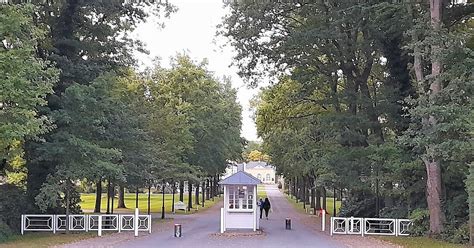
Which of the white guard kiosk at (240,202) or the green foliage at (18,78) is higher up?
the green foliage at (18,78)

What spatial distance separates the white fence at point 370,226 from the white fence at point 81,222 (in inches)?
320

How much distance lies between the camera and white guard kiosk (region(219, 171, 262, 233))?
94.2 ft

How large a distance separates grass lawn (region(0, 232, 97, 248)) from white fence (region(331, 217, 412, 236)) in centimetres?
1025

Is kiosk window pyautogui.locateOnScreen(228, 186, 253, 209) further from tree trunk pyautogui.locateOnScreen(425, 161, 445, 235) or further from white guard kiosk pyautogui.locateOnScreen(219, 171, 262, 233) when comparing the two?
tree trunk pyautogui.locateOnScreen(425, 161, 445, 235)

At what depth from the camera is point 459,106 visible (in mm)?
21062

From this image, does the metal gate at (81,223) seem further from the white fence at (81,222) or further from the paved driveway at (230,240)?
the paved driveway at (230,240)

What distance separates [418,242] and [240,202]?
29.8 feet

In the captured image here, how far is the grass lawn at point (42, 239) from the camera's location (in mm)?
20656

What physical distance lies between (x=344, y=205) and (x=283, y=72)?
827 centimetres

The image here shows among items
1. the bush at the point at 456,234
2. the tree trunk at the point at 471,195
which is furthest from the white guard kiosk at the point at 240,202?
the tree trunk at the point at 471,195

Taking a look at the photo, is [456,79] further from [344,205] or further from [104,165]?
[344,205]

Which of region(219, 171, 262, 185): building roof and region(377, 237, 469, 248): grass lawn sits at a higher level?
region(219, 171, 262, 185): building roof

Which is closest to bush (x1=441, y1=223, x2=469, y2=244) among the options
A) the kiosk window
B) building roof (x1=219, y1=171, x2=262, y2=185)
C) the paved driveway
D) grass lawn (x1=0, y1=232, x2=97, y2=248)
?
the paved driveway

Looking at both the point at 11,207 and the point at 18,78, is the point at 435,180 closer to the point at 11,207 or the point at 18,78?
the point at 18,78
